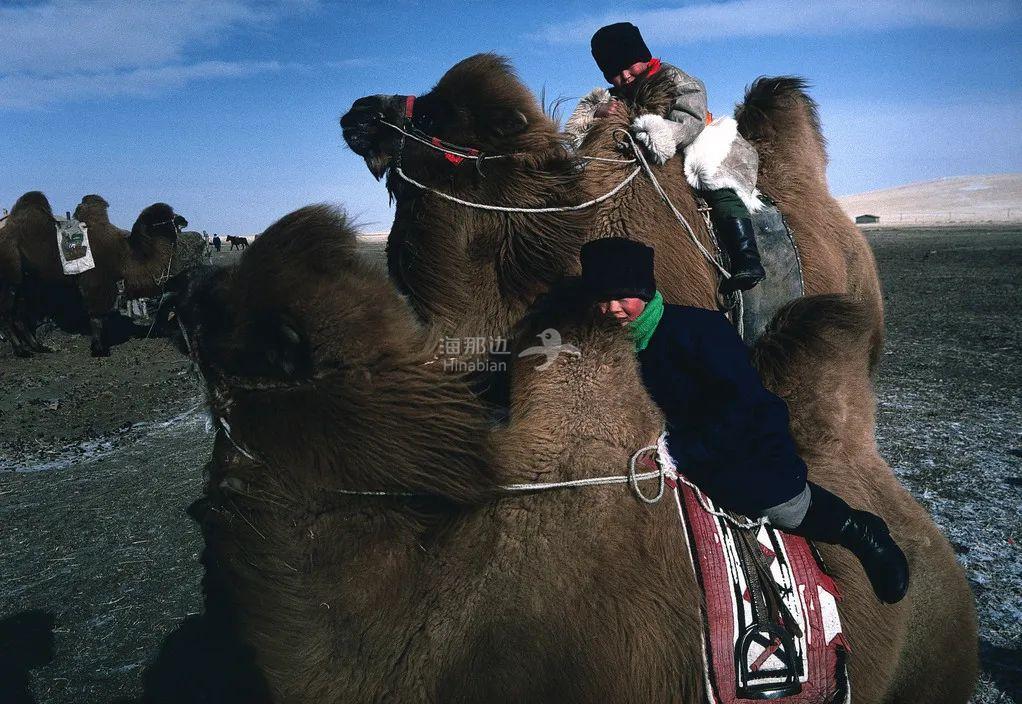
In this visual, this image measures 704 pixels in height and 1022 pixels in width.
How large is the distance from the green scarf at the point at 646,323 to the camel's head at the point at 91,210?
582 inches

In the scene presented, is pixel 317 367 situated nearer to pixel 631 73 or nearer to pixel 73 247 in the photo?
pixel 631 73

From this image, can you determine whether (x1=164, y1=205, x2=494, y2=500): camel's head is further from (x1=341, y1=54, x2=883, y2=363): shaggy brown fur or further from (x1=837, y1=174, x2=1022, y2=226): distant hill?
(x1=837, y1=174, x2=1022, y2=226): distant hill

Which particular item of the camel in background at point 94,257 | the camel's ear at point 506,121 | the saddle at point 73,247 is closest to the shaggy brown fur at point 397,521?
the camel's ear at point 506,121

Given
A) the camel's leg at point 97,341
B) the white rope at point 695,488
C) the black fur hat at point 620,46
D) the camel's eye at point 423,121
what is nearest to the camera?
the white rope at point 695,488

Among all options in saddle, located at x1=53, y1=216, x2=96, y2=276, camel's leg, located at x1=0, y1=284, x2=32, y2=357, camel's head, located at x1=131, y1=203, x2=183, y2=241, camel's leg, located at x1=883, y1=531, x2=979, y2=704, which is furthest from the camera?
camel's head, located at x1=131, y1=203, x2=183, y2=241

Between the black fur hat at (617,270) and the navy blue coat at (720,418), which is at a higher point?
the black fur hat at (617,270)

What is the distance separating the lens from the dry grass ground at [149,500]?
3754 mm

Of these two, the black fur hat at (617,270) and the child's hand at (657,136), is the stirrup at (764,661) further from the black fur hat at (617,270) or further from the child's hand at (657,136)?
the child's hand at (657,136)

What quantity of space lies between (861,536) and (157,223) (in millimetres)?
15053

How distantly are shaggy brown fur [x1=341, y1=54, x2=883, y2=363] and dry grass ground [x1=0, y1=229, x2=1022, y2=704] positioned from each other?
1.34m

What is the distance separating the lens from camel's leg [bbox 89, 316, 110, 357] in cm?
1254

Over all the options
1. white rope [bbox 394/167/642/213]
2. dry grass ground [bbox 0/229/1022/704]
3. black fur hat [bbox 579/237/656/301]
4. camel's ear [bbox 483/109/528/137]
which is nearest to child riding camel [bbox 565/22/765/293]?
white rope [bbox 394/167/642/213]

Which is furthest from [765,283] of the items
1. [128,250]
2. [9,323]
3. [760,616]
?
[128,250]

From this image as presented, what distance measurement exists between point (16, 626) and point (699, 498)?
4122 mm
